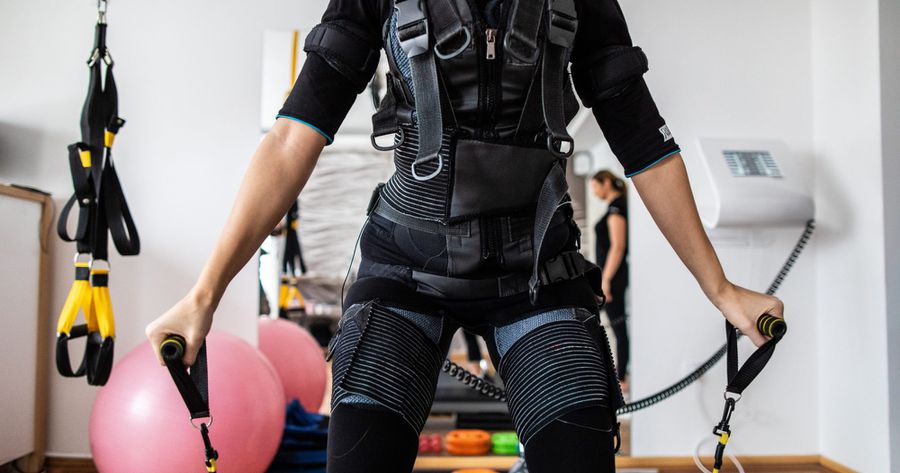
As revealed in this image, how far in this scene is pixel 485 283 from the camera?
107 centimetres

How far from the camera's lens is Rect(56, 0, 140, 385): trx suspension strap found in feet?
7.15

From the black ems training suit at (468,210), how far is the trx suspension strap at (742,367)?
0.25 metres

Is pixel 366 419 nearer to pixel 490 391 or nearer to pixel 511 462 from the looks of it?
pixel 490 391

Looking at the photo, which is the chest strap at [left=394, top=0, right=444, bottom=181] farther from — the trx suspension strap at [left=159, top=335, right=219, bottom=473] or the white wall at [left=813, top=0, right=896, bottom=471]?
the white wall at [left=813, top=0, right=896, bottom=471]

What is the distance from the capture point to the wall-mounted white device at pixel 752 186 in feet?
9.32

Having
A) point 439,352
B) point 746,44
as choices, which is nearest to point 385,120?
point 439,352

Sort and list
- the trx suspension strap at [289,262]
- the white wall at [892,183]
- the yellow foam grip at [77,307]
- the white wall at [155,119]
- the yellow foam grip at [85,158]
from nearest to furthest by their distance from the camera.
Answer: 1. the yellow foam grip at [77,307]
2. the yellow foam grip at [85,158]
3. the white wall at [892,183]
4. the white wall at [155,119]
5. the trx suspension strap at [289,262]

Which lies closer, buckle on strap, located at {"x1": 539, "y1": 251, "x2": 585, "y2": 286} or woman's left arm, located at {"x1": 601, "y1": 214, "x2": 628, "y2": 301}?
buckle on strap, located at {"x1": 539, "y1": 251, "x2": 585, "y2": 286}

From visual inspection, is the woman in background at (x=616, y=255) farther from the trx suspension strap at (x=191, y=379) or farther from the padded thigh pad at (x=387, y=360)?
the trx suspension strap at (x=191, y=379)

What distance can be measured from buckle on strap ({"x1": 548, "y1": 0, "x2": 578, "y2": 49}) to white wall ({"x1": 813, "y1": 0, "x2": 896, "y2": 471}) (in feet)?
7.27

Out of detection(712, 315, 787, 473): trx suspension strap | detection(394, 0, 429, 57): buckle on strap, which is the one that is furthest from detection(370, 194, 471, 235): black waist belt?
detection(712, 315, 787, 473): trx suspension strap

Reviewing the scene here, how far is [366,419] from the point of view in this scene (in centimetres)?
95

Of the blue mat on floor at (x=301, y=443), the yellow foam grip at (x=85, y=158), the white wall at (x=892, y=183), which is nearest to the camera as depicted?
the yellow foam grip at (x=85, y=158)

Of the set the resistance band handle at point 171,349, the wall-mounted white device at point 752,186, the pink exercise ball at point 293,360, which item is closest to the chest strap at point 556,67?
the resistance band handle at point 171,349
